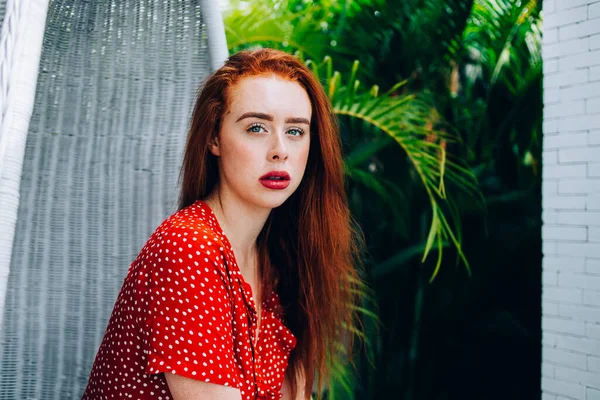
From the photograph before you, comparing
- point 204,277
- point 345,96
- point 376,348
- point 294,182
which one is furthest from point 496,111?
point 204,277

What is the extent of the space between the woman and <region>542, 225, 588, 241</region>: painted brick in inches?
39.3

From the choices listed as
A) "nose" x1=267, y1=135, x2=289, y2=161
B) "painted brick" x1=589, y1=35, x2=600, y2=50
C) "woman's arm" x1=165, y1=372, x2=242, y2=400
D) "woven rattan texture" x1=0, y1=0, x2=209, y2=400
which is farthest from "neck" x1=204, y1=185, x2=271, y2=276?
"painted brick" x1=589, y1=35, x2=600, y2=50

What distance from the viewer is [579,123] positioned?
203 centimetres

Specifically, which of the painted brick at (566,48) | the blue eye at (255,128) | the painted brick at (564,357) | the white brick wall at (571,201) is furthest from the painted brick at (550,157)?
the blue eye at (255,128)

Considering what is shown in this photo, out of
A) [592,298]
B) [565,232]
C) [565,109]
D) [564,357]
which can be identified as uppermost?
[565,109]

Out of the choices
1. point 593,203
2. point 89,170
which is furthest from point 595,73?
point 89,170

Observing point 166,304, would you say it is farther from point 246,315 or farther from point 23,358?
point 23,358

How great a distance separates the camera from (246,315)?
1.15 metres

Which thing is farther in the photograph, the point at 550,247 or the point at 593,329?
the point at 550,247

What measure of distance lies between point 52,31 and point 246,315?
0.93 m

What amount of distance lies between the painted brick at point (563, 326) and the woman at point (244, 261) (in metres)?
1.02

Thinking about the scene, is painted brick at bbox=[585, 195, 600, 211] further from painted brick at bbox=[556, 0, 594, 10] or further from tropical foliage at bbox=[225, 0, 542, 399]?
tropical foliage at bbox=[225, 0, 542, 399]

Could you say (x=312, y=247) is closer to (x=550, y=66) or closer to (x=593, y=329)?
(x=593, y=329)

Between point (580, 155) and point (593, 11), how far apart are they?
18.3 inches
